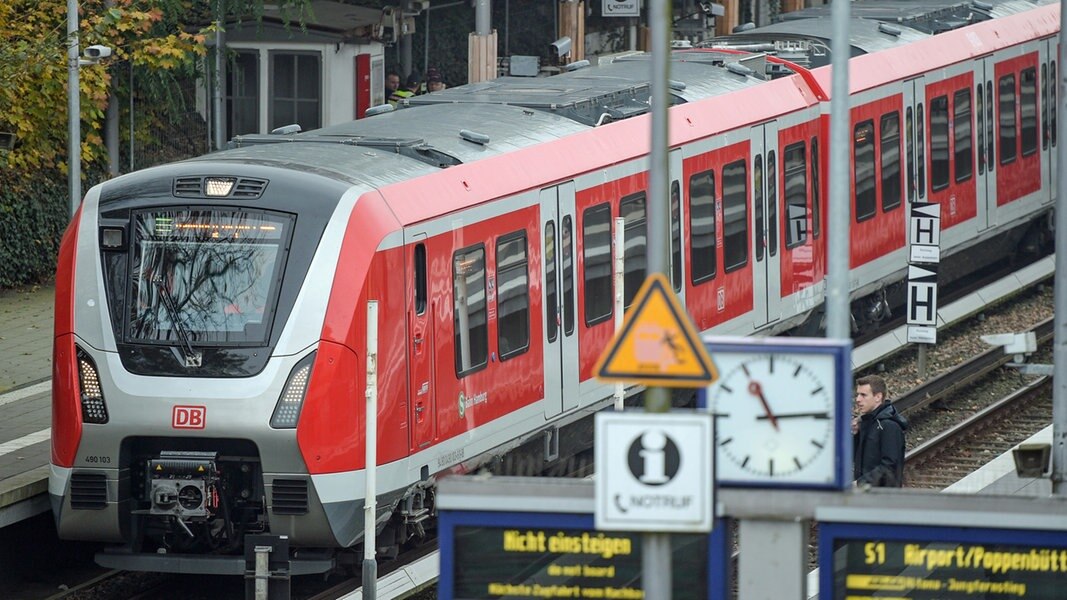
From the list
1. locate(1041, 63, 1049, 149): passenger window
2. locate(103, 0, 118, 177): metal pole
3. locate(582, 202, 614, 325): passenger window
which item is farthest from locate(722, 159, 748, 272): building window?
locate(103, 0, 118, 177): metal pole

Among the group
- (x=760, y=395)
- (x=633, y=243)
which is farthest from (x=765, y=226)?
(x=760, y=395)

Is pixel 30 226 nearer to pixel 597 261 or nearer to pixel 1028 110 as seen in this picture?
pixel 597 261

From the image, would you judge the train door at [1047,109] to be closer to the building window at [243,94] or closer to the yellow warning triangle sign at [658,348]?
the building window at [243,94]

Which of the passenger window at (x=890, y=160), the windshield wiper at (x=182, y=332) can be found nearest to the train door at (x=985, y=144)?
the passenger window at (x=890, y=160)

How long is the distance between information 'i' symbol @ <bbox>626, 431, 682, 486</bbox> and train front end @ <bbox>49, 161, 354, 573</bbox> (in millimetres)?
5144

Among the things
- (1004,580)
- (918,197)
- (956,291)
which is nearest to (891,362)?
(918,197)

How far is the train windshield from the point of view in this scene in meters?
12.7

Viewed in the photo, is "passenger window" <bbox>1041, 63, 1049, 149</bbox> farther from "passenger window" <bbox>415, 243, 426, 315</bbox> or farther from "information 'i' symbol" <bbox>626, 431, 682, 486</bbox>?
"information 'i' symbol" <bbox>626, 431, 682, 486</bbox>

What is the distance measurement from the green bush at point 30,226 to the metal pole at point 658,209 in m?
16.2

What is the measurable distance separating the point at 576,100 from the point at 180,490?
18.3 ft

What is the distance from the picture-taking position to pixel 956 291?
83.3 feet

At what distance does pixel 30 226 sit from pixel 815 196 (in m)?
9.48

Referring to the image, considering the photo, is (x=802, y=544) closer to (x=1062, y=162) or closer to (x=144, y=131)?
(x=1062, y=162)

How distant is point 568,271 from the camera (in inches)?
609
